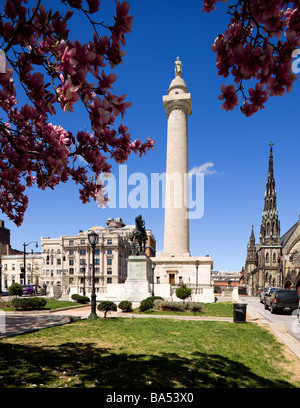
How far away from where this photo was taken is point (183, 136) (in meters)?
49.7

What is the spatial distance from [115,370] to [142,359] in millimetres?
1276

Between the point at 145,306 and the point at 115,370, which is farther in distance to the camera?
the point at 145,306

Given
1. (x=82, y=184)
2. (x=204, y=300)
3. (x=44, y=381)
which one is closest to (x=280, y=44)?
(x=82, y=184)

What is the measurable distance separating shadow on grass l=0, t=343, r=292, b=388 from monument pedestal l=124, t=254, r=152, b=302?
69.0 ft

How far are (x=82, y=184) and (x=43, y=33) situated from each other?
375cm

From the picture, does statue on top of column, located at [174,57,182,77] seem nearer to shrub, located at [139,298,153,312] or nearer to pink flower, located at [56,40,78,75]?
shrub, located at [139,298,153,312]

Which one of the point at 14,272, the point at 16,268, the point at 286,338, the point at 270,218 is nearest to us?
the point at 286,338

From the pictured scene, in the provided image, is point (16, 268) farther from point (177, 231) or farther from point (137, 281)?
point (137, 281)

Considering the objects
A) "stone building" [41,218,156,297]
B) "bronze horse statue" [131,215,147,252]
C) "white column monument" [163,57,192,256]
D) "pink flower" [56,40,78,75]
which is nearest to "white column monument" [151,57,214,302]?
"white column monument" [163,57,192,256]

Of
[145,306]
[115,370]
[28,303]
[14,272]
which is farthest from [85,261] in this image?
[115,370]

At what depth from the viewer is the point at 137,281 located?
2925cm

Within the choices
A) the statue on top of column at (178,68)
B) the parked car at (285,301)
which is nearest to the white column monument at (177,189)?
the statue on top of column at (178,68)

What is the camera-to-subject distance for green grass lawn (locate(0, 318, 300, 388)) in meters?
5.79
